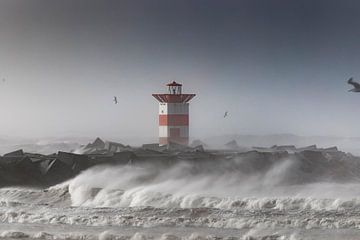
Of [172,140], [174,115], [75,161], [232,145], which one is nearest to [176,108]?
[174,115]

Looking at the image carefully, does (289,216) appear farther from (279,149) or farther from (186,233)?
(279,149)

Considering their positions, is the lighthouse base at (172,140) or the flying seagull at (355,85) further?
the lighthouse base at (172,140)

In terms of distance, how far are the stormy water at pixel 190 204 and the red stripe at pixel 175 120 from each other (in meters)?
0.89

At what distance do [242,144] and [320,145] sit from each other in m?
0.68

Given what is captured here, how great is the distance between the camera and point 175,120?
5102 millimetres

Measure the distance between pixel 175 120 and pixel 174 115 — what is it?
5 centimetres

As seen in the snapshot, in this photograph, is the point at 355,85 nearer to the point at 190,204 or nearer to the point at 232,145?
the point at 232,145

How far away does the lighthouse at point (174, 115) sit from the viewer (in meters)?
5.04

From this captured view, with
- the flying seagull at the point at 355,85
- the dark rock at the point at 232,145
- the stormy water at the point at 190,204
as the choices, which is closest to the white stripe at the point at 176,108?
the dark rock at the point at 232,145

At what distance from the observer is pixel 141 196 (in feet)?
Answer: 11.8

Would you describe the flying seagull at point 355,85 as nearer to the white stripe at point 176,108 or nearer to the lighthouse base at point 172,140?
the white stripe at point 176,108

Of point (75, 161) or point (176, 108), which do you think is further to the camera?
point (176, 108)

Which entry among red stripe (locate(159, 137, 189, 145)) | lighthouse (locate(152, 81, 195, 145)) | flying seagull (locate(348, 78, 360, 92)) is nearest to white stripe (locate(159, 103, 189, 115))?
lighthouse (locate(152, 81, 195, 145))

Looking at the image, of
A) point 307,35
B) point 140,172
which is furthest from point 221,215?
point 307,35
